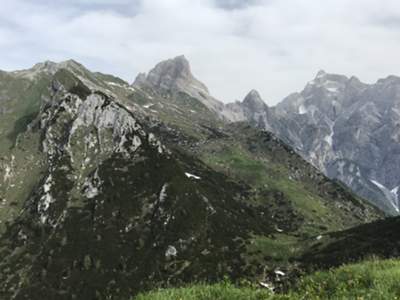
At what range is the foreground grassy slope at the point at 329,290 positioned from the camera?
1073 cm

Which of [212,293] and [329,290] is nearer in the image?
[212,293]

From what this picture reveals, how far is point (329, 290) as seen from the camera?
11906 millimetres

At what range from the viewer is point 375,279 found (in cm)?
1149

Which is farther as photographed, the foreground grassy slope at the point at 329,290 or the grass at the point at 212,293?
the grass at the point at 212,293

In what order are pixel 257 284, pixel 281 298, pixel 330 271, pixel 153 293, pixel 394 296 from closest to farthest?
pixel 394 296
pixel 281 298
pixel 153 293
pixel 257 284
pixel 330 271

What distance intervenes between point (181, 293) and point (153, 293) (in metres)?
0.69

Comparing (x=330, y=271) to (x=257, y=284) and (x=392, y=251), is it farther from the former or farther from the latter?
(x=392, y=251)

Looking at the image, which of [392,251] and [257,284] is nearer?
[257,284]

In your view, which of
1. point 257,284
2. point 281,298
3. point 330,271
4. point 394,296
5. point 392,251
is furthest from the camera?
point 392,251

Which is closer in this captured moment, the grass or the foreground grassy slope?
the foreground grassy slope

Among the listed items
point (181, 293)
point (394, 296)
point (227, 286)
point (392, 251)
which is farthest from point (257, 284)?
point (392, 251)

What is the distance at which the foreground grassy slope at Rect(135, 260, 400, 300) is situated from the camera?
10.7m

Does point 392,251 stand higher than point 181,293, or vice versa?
point 181,293

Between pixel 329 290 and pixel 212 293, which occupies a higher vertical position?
pixel 212 293
